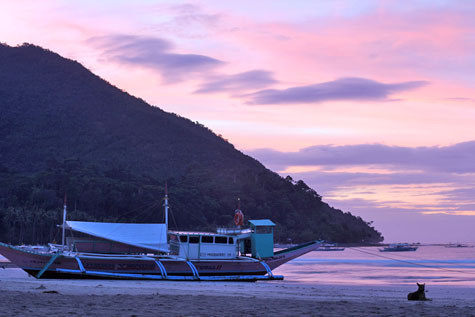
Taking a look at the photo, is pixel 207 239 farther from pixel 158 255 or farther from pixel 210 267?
pixel 158 255

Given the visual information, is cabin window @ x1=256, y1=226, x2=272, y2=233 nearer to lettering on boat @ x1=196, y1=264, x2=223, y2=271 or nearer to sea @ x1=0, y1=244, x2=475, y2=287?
sea @ x1=0, y1=244, x2=475, y2=287

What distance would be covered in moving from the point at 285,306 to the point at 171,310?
395cm

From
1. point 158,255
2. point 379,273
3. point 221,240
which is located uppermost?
point 221,240

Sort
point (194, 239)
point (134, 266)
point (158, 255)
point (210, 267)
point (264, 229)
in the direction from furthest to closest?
point (264, 229) < point (194, 239) < point (158, 255) < point (210, 267) < point (134, 266)

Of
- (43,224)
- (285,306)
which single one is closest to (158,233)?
(285,306)

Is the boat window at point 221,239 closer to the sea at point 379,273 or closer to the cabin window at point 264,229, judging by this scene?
the cabin window at point 264,229

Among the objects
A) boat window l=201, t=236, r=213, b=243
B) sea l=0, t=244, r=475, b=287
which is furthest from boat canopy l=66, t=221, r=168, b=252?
sea l=0, t=244, r=475, b=287

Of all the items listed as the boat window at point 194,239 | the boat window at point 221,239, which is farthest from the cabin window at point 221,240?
the boat window at point 194,239

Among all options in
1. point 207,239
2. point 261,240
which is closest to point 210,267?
point 207,239

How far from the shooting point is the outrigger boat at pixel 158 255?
158 ft

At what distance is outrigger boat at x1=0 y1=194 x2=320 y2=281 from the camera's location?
158 feet

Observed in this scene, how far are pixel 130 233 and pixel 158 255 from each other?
15.1 ft

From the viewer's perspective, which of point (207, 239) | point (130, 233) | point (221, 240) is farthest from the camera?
point (130, 233)

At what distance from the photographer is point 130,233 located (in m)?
55.2
